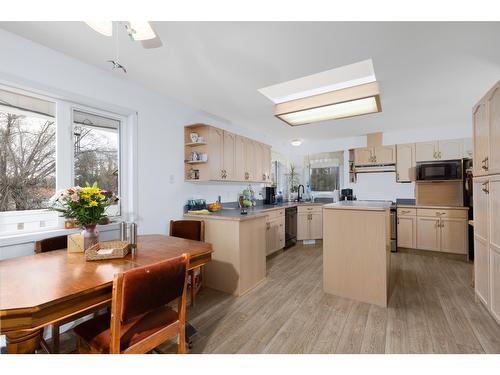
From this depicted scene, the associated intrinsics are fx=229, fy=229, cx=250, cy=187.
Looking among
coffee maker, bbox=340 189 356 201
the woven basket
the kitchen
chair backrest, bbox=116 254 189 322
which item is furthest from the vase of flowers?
coffee maker, bbox=340 189 356 201

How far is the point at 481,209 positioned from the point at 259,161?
10.2 feet

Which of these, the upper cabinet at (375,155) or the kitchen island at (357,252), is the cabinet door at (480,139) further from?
the upper cabinet at (375,155)

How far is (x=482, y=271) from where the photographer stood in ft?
7.29

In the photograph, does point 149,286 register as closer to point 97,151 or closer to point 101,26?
point 101,26

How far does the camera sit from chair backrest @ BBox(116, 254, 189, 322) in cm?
106

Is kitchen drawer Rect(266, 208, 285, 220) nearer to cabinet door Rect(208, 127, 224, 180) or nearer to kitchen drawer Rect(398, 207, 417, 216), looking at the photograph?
cabinet door Rect(208, 127, 224, 180)

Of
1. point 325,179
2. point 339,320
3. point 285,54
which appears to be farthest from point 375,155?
point 339,320


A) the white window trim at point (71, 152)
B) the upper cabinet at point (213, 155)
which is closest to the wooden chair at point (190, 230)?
the white window trim at point (71, 152)

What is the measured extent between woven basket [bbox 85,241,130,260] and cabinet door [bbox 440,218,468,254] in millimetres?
4875

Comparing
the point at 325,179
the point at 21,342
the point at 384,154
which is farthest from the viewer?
the point at 325,179

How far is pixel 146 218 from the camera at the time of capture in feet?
8.95

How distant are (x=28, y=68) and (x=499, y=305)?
4313 mm
